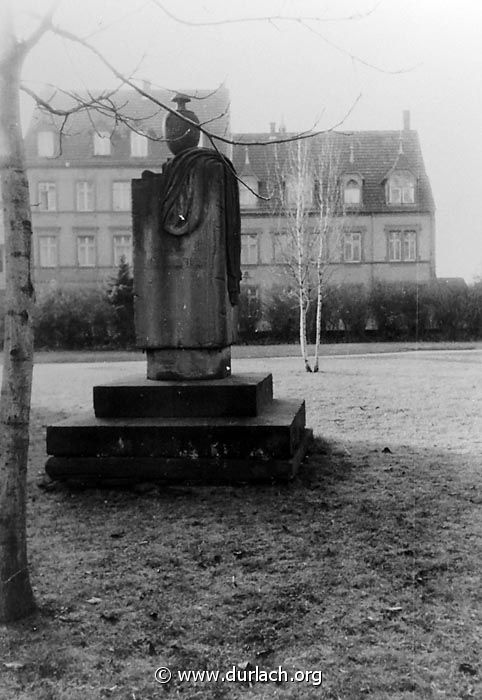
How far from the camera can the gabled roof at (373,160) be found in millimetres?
40781

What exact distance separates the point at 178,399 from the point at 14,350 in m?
2.96

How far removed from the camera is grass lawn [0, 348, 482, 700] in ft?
10.1

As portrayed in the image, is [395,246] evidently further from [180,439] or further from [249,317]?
[180,439]

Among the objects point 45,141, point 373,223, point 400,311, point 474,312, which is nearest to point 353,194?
point 373,223

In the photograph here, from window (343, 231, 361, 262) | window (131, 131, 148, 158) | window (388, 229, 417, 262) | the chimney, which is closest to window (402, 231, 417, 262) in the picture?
window (388, 229, 417, 262)

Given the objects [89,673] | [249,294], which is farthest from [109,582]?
[249,294]

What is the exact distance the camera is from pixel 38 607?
12.3 ft

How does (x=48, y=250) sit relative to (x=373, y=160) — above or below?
below

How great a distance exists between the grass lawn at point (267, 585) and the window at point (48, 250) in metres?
35.2

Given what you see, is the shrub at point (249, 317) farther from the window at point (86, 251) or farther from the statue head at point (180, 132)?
the statue head at point (180, 132)

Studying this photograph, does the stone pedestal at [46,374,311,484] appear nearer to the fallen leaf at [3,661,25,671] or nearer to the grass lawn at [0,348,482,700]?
the grass lawn at [0,348,482,700]

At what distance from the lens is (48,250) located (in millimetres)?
40969

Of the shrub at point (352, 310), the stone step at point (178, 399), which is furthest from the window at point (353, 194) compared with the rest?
the stone step at point (178, 399)

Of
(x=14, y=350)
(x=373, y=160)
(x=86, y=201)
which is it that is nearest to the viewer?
(x=14, y=350)
